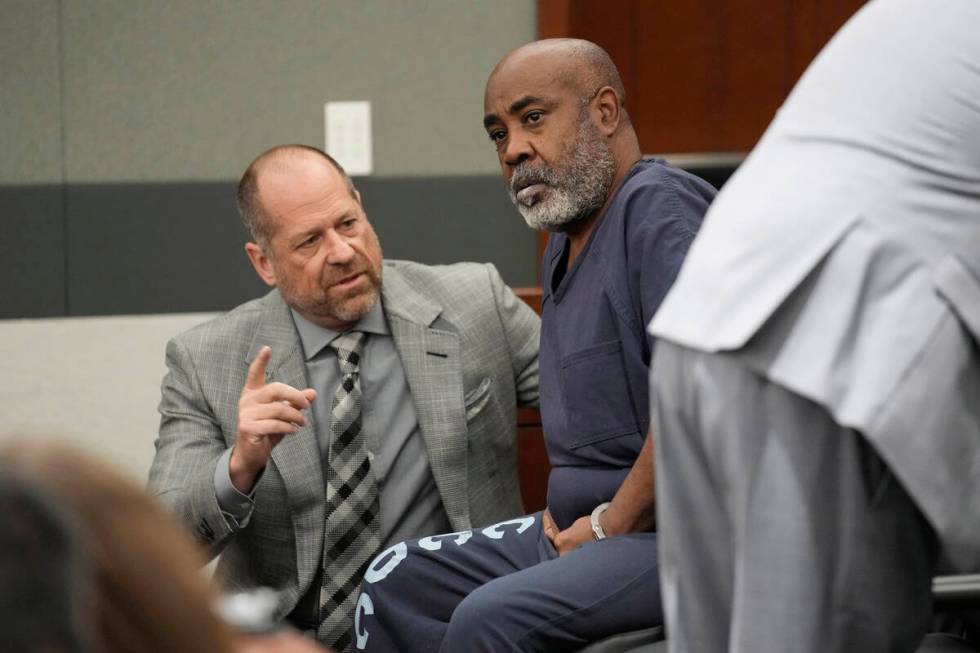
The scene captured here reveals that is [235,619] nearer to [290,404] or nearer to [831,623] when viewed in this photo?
[831,623]

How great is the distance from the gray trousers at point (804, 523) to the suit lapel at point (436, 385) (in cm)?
108

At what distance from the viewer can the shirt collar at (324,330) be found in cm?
236

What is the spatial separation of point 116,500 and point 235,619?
108 millimetres

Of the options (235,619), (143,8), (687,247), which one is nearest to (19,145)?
(143,8)

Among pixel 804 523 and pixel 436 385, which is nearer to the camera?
pixel 804 523

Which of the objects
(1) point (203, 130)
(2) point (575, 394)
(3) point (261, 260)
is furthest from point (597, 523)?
(1) point (203, 130)

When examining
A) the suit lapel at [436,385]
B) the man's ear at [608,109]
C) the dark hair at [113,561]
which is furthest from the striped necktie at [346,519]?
the dark hair at [113,561]

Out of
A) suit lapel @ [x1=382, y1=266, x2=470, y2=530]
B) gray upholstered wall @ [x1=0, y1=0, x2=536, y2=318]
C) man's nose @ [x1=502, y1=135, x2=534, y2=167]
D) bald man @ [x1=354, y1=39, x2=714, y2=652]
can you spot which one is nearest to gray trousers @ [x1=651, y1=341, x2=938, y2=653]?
bald man @ [x1=354, y1=39, x2=714, y2=652]

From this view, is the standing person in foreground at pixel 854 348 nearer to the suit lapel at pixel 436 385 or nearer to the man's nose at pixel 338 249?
the suit lapel at pixel 436 385

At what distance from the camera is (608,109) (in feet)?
6.64

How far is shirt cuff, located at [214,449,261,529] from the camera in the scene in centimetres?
215

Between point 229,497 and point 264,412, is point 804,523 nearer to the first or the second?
point 264,412

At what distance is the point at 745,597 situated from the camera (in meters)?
1.17

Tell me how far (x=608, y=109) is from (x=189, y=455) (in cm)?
90
